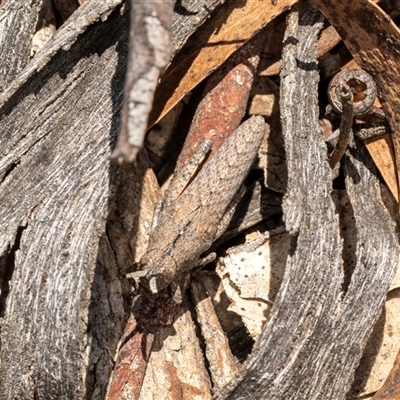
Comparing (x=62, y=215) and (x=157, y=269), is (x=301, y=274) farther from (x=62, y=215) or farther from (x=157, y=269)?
(x=62, y=215)

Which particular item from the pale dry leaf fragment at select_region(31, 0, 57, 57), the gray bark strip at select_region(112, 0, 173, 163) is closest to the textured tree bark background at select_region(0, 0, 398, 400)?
the pale dry leaf fragment at select_region(31, 0, 57, 57)

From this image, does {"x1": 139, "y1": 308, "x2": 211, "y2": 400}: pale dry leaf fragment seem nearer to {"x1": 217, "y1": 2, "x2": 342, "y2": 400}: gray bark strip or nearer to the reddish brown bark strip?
{"x1": 217, "y1": 2, "x2": 342, "y2": 400}: gray bark strip

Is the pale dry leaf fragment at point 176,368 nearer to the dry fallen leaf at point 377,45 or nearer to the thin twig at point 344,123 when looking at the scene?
the thin twig at point 344,123

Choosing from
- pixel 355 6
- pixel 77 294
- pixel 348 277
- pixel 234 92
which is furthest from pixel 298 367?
pixel 355 6

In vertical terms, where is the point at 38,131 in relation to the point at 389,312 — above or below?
above

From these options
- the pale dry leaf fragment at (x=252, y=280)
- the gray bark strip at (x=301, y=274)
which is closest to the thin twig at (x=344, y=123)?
the gray bark strip at (x=301, y=274)

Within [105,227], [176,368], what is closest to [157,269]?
[105,227]

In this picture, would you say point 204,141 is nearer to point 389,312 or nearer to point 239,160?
point 239,160
